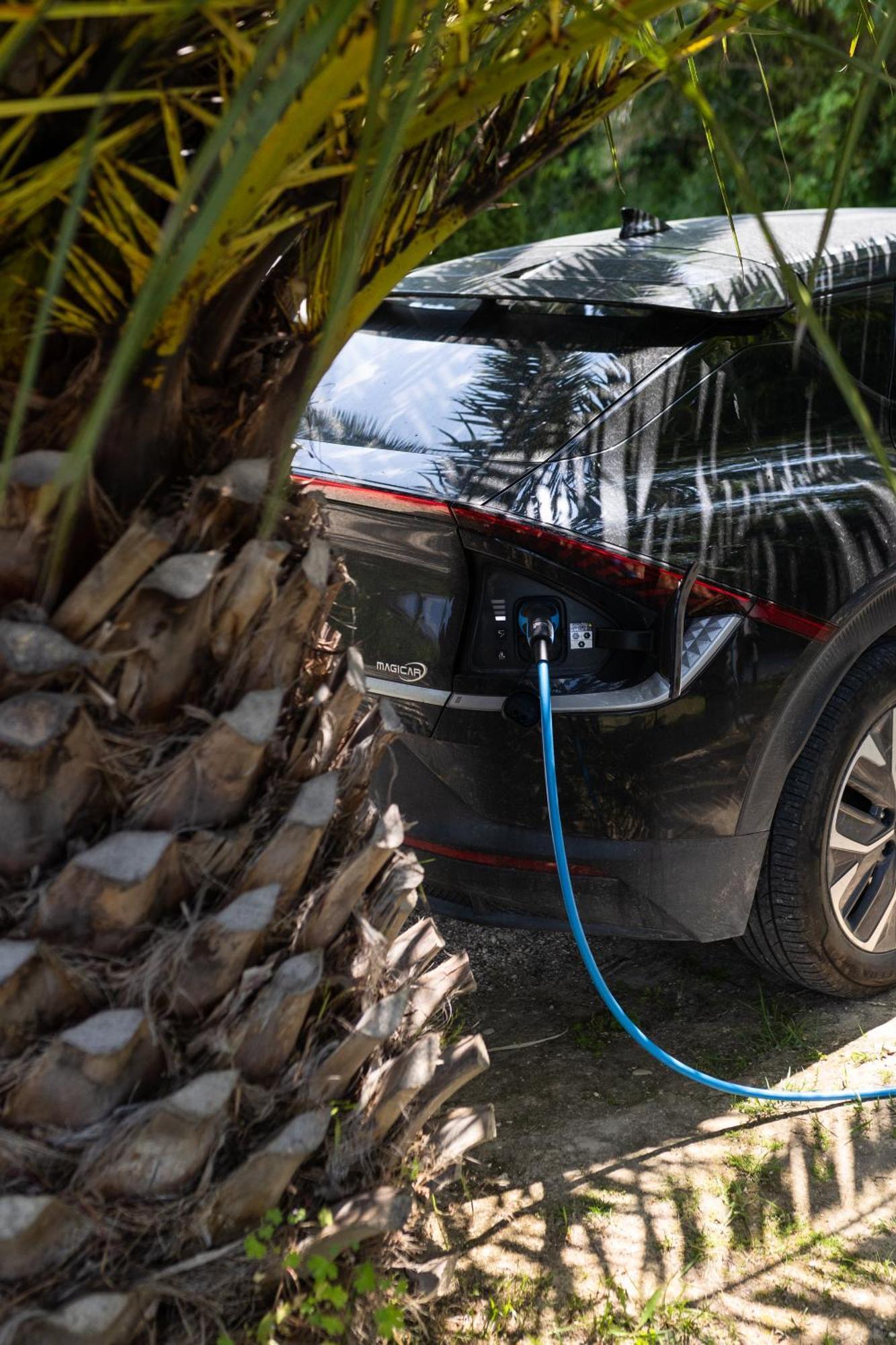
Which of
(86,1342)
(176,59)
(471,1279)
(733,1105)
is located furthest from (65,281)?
(733,1105)

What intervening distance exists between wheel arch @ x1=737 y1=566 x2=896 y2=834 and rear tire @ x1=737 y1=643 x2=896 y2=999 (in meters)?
0.06

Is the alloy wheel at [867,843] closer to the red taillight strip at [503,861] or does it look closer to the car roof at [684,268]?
the red taillight strip at [503,861]

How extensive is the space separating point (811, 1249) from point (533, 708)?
1114 mm

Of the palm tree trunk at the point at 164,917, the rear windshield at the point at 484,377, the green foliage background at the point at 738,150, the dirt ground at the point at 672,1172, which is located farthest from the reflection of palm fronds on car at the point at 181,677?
the green foliage background at the point at 738,150

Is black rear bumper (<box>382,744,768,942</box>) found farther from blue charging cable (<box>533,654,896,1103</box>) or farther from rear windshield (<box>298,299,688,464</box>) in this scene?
rear windshield (<box>298,299,688,464</box>)

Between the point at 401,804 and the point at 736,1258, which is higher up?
the point at 401,804

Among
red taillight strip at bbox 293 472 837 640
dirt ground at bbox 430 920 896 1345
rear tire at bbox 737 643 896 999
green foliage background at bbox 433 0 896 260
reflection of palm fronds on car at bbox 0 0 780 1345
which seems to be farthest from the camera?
green foliage background at bbox 433 0 896 260

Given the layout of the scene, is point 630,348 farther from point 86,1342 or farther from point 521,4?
point 86,1342

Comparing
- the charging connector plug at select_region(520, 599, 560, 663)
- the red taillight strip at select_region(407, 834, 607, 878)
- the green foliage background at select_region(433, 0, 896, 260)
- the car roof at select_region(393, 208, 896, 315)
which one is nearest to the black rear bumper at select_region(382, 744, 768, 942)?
the red taillight strip at select_region(407, 834, 607, 878)

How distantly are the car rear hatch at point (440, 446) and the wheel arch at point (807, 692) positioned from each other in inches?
25.8

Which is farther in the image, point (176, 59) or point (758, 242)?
point (758, 242)

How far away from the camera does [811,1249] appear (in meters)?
2.25

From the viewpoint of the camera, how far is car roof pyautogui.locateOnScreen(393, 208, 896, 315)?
269 centimetres

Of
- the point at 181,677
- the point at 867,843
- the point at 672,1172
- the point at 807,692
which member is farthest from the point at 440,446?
the point at 672,1172
